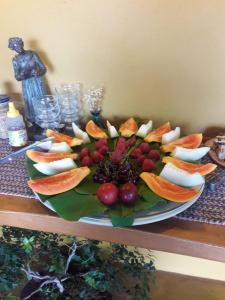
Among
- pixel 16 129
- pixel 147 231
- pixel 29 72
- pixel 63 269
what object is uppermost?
pixel 29 72

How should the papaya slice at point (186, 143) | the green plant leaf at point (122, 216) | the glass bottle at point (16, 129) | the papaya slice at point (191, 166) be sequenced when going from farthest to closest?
the glass bottle at point (16, 129) < the papaya slice at point (186, 143) < the papaya slice at point (191, 166) < the green plant leaf at point (122, 216)

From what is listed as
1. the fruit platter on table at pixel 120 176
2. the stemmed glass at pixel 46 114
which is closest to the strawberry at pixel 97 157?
the fruit platter on table at pixel 120 176

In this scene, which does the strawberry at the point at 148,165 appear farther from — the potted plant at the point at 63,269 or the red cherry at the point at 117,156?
the potted plant at the point at 63,269

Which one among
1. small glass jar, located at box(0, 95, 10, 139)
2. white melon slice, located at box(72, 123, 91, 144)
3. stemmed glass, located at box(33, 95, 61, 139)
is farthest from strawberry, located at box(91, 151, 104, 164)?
small glass jar, located at box(0, 95, 10, 139)

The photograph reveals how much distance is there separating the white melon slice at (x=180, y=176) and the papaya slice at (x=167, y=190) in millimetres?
14

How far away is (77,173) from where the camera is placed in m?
0.69

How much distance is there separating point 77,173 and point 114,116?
0.41 metres

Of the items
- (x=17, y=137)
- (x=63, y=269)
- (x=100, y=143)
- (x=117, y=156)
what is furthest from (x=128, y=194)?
(x=63, y=269)

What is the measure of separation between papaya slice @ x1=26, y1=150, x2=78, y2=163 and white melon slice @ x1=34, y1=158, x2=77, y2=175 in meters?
0.04

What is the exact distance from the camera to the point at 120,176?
Result: 0.70 metres

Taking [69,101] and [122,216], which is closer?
[122,216]

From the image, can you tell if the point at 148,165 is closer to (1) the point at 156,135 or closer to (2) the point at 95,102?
(1) the point at 156,135

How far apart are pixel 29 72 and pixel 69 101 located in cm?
15

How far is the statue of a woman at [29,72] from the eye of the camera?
3.04ft
